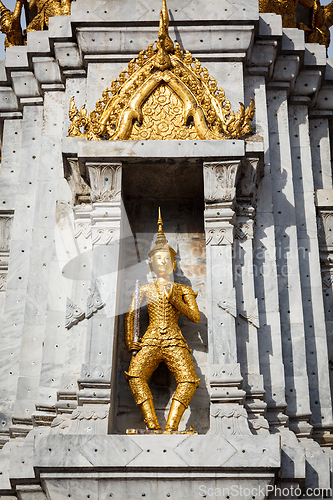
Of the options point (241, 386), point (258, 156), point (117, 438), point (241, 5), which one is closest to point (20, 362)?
point (117, 438)

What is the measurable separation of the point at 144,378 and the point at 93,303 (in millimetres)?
1376

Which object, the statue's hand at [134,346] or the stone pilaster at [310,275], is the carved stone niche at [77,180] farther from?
the stone pilaster at [310,275]

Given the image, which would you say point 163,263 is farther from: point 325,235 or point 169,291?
point 325,235

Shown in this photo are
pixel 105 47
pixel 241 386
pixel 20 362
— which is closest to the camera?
pixel 241 386

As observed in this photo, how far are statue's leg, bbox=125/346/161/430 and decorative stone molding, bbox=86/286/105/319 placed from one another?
3.11 ft

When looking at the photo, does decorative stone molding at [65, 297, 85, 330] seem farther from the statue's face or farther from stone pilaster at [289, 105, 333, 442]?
stone pilaster at [289, 105, 333, 442]

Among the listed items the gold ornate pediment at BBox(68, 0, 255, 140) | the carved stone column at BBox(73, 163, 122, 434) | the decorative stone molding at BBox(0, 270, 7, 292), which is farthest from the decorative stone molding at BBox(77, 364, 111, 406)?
the gold ornate pediment at BBox(68, 0, 255, 140)

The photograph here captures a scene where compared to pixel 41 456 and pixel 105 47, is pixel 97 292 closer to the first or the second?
pixel 41 456

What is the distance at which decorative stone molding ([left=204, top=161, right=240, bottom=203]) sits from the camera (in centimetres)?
1195

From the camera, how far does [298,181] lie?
13484 mm

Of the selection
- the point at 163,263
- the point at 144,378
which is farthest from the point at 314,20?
the point at 144,378

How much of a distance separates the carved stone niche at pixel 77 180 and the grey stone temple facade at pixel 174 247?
35 millimetres

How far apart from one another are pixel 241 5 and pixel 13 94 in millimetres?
4672

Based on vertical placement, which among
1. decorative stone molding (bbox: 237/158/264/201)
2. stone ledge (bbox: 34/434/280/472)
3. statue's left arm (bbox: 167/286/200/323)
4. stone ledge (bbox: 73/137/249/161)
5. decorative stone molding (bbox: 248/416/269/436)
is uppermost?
stone ledge (bbox: 73/137/249/161)
